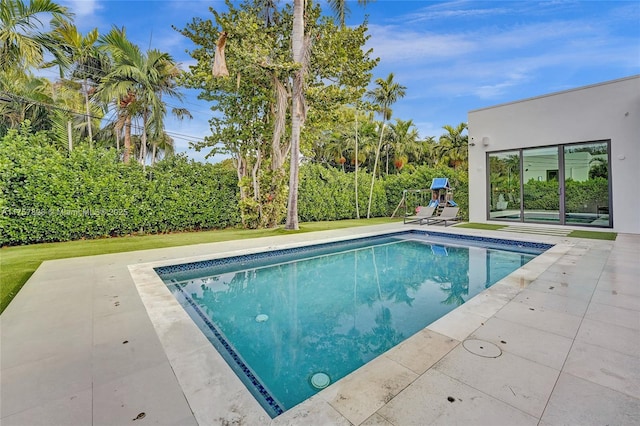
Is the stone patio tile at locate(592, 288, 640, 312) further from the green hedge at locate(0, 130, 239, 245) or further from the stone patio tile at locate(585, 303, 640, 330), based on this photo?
the green hedge at locate(0, 130, 239, 245)

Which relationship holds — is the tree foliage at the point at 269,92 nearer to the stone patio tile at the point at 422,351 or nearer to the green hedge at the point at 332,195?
the green hedge at the point at 332,195

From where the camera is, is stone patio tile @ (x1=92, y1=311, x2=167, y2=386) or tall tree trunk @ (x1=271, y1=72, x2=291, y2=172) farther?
tall tree trunk @ (x1=271, y1=72, x2=291, y2=172)

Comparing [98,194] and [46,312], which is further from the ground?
[98,194]

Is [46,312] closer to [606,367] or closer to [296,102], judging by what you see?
[606,367]

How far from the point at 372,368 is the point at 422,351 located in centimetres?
51

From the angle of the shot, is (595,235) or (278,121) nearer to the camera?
(595,235)

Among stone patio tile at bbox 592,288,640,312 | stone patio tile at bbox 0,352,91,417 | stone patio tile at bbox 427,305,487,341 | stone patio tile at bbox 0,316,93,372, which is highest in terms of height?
stone patio tile at bbox 0,316,93,372

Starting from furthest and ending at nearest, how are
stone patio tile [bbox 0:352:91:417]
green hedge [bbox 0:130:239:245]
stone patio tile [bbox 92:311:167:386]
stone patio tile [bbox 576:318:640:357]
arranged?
green hedge [bbox 0:130:239:245]
stone patio tile [bbox 576:318:640:357]
stone patio tile [bbox 92:311:167:386]
stone patio tile [bbox 0:352:91:417]

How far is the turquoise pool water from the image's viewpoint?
116 inches

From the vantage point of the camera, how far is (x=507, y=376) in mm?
2164

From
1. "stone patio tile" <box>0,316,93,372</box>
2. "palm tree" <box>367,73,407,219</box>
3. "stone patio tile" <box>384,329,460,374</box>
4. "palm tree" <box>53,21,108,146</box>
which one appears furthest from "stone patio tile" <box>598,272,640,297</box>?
"palm tree" <box>53,21,108,146</box>

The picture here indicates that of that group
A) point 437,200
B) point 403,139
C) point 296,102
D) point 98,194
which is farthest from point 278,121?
point 403,139

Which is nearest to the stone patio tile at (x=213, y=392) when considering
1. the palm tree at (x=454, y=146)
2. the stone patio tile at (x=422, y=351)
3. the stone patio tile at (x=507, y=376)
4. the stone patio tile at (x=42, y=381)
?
the stone patio tile at (x=42, y=381)

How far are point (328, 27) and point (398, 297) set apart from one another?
10273mm
